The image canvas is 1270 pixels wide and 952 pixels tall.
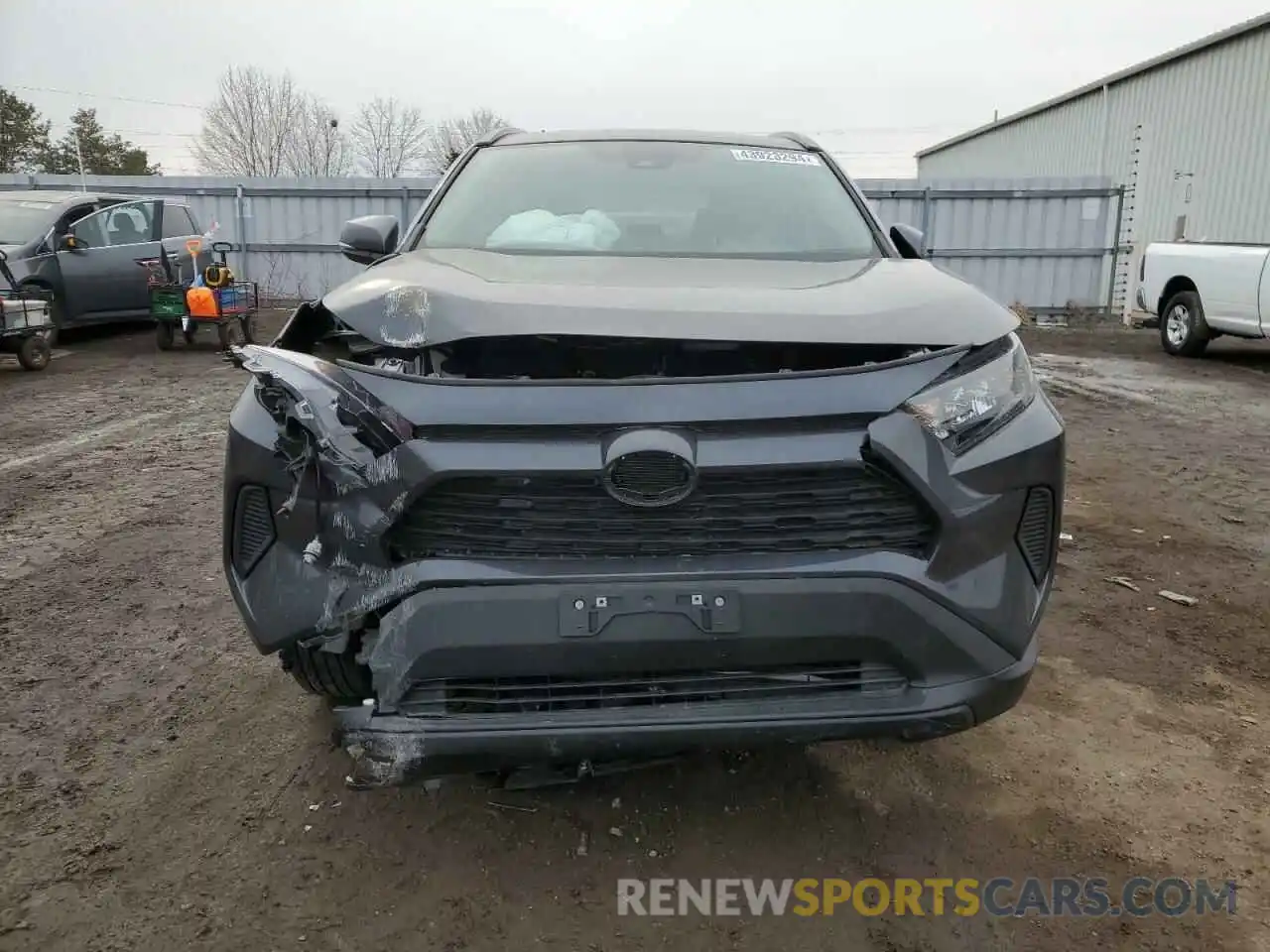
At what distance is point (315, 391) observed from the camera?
75.5 inches

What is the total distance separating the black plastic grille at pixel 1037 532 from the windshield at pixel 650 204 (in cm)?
121

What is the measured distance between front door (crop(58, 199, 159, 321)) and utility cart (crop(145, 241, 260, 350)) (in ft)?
0.92

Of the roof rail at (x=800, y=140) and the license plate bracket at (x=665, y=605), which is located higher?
the roof rail at (x=800, y=140)

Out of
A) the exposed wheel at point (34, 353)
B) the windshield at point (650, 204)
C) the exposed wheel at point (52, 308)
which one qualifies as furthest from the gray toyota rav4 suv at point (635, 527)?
the exposed wheel at point (52, 308)

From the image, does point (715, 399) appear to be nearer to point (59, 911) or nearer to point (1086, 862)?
point (1086, 862)

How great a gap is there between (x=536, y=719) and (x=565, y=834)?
2.10 ft

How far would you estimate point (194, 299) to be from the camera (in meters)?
10.9

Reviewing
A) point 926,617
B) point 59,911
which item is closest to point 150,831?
point 59,911

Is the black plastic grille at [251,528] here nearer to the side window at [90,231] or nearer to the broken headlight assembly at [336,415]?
the broken headlight assembly at [336,415]

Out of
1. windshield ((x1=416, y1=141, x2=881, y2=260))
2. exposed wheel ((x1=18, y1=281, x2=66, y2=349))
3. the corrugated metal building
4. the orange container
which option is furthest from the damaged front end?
the corrugated metal building

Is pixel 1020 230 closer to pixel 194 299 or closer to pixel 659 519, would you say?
pixel 194 299

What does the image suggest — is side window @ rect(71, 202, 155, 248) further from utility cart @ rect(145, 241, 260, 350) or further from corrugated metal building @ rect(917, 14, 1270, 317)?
corrugated metal building @ rect(917, 14, 1270, 317)
